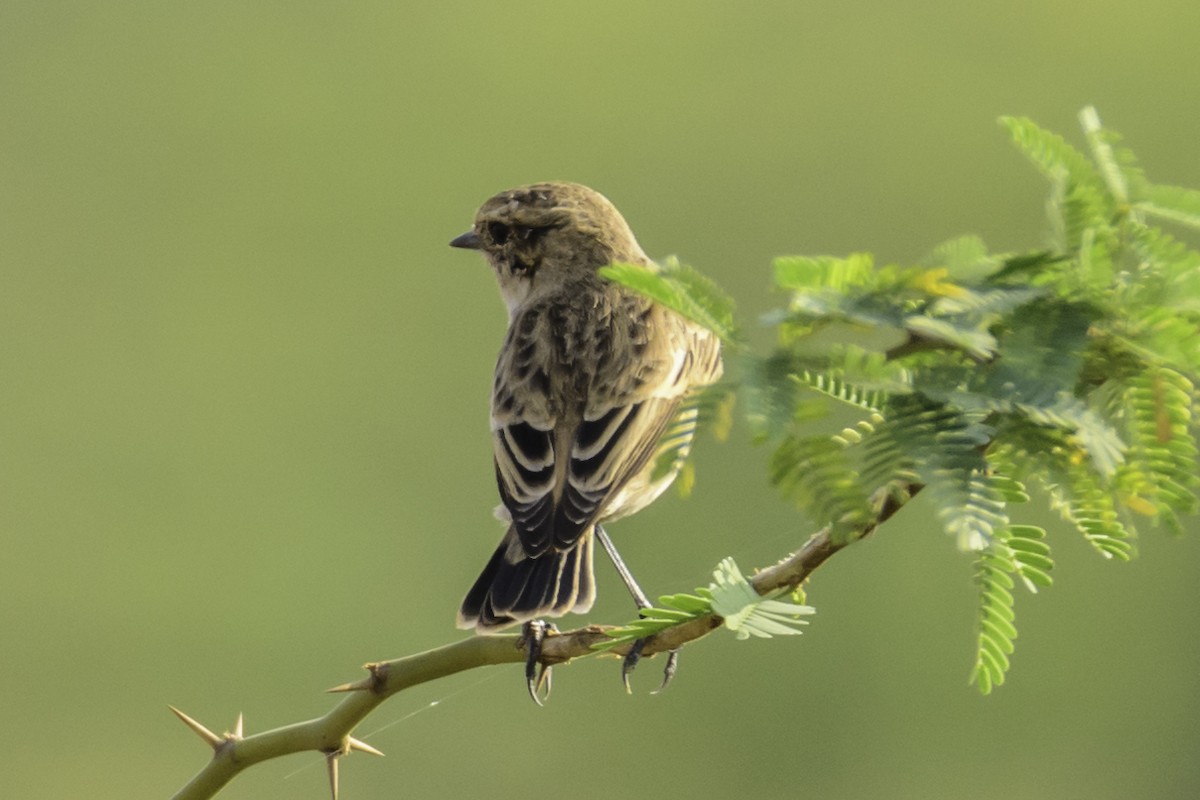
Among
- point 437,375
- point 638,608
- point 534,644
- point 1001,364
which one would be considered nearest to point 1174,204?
point 1001,364

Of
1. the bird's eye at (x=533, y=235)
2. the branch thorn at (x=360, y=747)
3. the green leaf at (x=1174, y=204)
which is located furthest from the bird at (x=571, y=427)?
the green leaf at (x=1174, y=204)

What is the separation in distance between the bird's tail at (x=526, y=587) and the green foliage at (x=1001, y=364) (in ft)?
7.72

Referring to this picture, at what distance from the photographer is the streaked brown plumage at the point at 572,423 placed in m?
4.99

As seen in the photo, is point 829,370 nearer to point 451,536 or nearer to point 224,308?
point 451,536

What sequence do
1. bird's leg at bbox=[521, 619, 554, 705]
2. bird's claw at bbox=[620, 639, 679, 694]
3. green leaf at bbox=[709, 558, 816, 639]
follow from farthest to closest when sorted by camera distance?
bird's leg at bbox=[521, 619, 554, 705] → bird's claw at bbox=[620, 639, 679, 694] → green leaf at bbox=[709, 558, 816, 639]

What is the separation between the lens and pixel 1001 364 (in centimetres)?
235

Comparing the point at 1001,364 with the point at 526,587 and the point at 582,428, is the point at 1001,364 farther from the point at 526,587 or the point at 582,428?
the point at 582,428

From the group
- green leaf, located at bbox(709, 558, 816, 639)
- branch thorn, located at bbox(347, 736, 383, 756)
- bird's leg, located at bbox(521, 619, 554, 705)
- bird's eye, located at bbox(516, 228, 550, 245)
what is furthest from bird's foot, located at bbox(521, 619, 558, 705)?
bird's eye, located at bbox(516, 228, 550, 245)

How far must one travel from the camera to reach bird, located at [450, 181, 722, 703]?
4.98 m

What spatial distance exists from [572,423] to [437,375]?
9.77m

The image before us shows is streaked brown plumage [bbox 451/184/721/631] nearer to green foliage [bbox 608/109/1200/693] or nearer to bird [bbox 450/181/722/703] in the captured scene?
bird [bbox 450/181/722/703]

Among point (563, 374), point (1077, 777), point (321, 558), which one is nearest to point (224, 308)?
point (321, 558)

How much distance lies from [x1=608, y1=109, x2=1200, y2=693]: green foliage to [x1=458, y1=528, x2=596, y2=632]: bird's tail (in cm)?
235

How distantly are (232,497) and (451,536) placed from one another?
322cm
